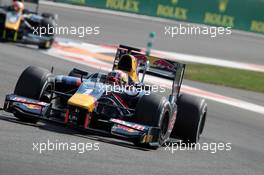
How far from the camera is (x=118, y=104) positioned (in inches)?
448

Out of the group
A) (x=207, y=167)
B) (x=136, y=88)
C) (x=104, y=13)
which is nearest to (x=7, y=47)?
(x=136, y=88)

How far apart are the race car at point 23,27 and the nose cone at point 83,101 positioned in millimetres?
12298

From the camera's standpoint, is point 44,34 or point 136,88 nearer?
point 136,88

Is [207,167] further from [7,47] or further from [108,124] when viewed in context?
[7,47]

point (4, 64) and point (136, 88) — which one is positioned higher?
point (136, 88)

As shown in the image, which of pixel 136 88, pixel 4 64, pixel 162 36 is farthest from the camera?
pixel 162 36

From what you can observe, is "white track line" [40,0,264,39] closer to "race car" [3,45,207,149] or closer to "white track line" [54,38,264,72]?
"white track line" [54,38,264,72]

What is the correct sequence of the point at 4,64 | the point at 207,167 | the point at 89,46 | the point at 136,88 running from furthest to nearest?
the point at 89,46
the point at 4,64
the point at 136,88
the point at 207,167

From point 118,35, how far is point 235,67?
645 centimetres

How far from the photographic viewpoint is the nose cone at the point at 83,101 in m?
10.6

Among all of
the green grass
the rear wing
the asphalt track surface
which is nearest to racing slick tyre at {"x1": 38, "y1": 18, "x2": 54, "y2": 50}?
the green grass

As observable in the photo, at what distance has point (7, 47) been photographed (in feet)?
72.4

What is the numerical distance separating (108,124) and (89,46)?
49.5 feet

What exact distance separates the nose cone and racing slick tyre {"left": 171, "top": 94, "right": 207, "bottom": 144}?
174cm
